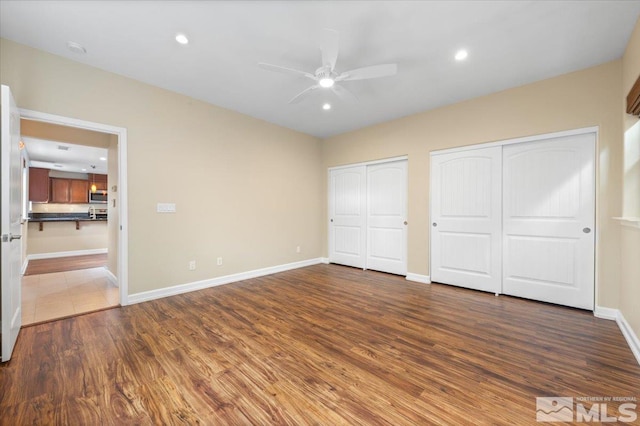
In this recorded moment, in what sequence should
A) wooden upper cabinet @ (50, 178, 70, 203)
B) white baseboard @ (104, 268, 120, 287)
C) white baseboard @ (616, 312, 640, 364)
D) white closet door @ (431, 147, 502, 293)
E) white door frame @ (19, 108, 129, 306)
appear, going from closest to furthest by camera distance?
1. white baseboard @ (616, 312, 640, 364)
2. white door frame @ (19, 108, 129, 306)
3. white closet door @ (431, 147, 502, 293)
4. white baseboard @ (104, 268, 120, 287)
5. wooden upper cabinet @ (50, 178, 70, 203)

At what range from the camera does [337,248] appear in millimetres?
5523

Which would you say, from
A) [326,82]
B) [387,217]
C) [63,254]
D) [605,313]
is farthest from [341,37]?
[63,254]

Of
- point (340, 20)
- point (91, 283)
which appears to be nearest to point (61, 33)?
point (340, 20)

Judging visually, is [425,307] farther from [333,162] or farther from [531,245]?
[333,162]

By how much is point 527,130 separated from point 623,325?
7.57 feet

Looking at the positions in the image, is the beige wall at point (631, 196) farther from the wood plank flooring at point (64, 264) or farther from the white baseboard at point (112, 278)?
the wood plank flooring at point (64, 264)

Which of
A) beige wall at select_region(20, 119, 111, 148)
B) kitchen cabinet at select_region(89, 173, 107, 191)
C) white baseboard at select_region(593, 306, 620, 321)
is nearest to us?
white baseboard at select_region(593, 306, 620, 321)

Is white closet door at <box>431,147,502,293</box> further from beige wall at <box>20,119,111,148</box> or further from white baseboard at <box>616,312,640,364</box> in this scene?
beige wall at <box>20,119,111,148</box>

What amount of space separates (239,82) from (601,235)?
4.57 metres

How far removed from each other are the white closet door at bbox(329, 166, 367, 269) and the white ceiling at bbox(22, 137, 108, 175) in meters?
4.89

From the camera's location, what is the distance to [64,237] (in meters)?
6.50

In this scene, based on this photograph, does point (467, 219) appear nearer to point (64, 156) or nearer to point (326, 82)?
point (326, 82)

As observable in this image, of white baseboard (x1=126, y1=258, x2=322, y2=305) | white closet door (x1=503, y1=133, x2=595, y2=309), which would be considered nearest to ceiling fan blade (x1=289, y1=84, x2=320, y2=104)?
white closet door (x1=503, y1=133, x2=595, y2=309)

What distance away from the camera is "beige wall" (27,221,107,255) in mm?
6094
